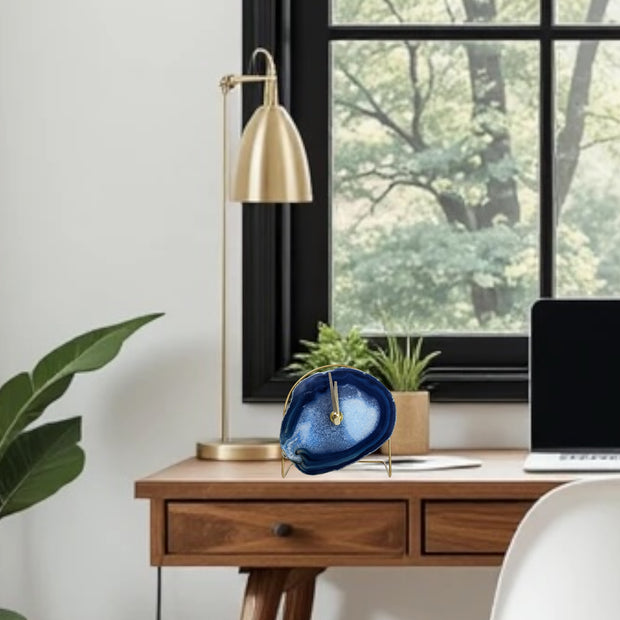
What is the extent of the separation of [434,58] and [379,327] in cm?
55

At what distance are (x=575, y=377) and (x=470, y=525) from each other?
46cm

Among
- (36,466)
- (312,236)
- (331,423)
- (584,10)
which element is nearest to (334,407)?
(331,423)

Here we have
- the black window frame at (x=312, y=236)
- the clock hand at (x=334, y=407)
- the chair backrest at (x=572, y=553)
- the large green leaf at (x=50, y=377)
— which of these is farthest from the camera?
the black window frame at (x=312, y=236)

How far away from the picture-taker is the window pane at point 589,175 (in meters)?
2.81

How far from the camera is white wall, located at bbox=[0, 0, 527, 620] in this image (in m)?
2.80

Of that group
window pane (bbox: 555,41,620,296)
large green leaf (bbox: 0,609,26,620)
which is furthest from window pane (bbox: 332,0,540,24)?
large green leaf (bbox: 0,609,26,620)

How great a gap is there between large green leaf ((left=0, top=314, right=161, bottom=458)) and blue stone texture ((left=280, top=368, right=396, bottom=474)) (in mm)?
499

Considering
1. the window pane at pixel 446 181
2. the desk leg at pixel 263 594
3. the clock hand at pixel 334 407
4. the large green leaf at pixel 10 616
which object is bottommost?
the large green leaf at pixel 10 616

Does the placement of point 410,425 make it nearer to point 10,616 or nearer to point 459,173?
point 459,173

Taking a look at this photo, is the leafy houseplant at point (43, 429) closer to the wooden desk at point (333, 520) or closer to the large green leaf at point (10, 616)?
the large green leaf at point (10, 616)

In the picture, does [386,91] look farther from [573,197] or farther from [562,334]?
[562,334]

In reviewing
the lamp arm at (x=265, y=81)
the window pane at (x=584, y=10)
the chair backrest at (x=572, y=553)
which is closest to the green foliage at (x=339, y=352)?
the lamp arm at (x=265, y=81)

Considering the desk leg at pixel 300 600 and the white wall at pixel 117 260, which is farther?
the white wall at pixel 117 260

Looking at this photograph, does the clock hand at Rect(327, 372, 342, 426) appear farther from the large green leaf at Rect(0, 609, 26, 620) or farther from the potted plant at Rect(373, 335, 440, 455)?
the large green leaf at Rect(0, 609, 26, 620)
